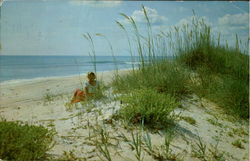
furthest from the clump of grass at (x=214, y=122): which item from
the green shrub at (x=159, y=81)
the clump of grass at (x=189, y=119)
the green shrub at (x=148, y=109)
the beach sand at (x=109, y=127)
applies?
the green shrub at (x=148, y=109)

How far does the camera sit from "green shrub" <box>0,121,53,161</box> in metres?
1.71

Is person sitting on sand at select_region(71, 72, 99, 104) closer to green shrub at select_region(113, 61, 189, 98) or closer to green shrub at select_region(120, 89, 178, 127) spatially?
green shrub at select_region(113, 61, 189, 98)

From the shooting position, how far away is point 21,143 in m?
1.76

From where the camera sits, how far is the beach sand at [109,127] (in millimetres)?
2238

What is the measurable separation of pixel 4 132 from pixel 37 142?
0.27m

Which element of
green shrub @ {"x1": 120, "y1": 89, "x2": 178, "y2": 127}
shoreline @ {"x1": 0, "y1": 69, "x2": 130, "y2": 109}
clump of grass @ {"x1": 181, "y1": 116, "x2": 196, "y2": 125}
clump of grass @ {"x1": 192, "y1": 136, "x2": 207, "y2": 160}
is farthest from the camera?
shoreline @ {"x1": 0, "y1": 69, "x2": 130, "y2": 109}

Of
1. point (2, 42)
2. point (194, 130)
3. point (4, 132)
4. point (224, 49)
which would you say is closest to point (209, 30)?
point (224, 49)

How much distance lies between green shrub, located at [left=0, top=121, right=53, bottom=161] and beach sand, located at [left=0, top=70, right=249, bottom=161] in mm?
194

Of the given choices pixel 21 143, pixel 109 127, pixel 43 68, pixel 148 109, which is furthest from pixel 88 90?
pixel 43 68

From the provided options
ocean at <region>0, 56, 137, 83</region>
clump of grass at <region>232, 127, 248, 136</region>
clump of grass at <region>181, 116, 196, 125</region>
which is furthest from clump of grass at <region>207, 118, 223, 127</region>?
ocean at <region>0, 56, 137, 83</region>

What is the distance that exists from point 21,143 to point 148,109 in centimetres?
153

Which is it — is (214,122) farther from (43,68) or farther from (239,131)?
(43,68)

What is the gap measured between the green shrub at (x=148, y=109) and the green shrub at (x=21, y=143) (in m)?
1.10

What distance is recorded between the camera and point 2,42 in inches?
95.6
